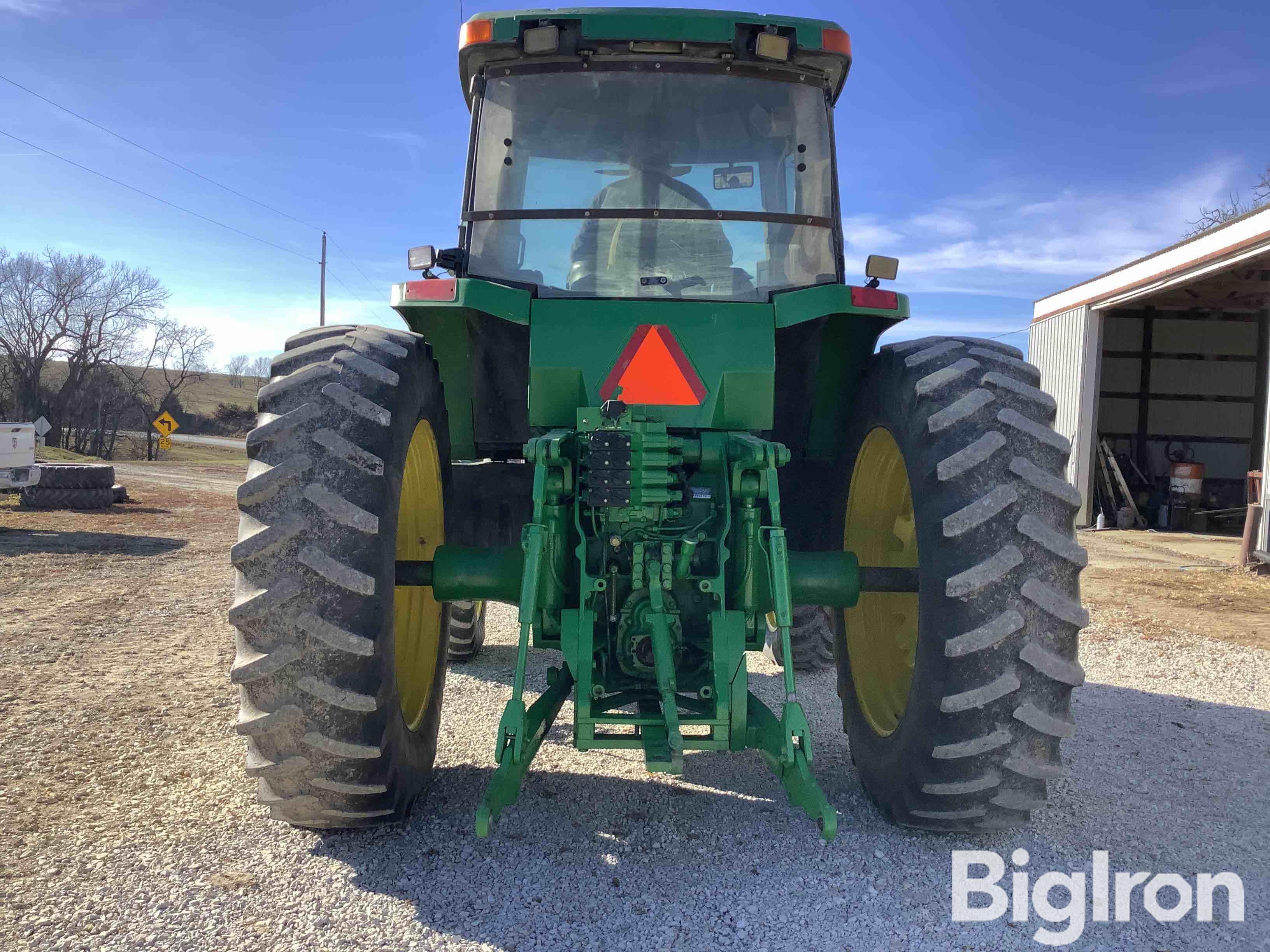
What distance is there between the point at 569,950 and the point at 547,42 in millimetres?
2956

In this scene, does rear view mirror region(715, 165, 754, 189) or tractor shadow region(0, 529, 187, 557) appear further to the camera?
tractor shadow region(0, 529, 187, 557)

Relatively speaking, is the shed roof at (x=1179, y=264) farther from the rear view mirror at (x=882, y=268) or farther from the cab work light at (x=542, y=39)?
the cab work light at (x=542, y=39)

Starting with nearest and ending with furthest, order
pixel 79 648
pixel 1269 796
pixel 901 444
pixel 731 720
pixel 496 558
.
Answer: pixel 731 720 < pixel 901 444 < pixel 496 558 < pixel 1269 796 < pixel 79 648

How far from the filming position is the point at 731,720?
8.66 feet

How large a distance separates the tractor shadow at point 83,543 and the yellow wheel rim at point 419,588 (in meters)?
7.57

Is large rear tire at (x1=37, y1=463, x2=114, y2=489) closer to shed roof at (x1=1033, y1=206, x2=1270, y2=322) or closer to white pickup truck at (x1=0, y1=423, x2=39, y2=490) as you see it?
white pickup truck at (x1=0, y1=423, x2=39, y2=490)

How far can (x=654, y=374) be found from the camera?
2951 mm

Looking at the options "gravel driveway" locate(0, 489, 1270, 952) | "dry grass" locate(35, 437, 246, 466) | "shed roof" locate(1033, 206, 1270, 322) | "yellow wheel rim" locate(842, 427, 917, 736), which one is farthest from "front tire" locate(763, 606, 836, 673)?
"dry grass" locate(35, 437, 246, 466)

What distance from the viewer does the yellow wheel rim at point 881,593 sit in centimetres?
332

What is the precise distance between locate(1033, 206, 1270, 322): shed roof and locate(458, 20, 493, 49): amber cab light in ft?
33.5

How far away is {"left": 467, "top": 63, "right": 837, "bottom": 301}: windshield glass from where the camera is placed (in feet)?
10.9

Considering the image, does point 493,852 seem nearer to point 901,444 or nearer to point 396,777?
point 396,777

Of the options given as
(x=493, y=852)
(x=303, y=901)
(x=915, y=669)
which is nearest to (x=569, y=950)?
(x=493, y=852)

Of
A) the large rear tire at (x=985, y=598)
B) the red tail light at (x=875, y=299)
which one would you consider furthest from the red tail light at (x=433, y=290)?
the large rear tire at (x=985, y=598)
